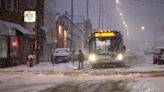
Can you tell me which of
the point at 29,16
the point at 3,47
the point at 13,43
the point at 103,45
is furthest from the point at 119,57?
the point at 13,43

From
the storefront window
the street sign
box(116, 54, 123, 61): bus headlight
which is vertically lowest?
box(116, 54, 123, 61): bus headlight

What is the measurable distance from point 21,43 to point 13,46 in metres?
3.07

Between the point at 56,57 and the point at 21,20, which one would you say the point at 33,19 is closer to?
the point at 21,20

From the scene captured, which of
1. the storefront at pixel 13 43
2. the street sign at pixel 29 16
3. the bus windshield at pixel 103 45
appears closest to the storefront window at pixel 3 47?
the storefront at pixel 13 43

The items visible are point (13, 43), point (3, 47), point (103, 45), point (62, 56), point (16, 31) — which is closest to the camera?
point (103, 45)

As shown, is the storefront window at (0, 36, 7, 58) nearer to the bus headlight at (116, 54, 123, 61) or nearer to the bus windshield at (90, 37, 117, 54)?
the bus windshield at (90, 37, 117, 54)

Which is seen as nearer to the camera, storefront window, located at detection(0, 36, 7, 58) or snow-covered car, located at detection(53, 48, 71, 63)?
storefront window, located at detection(0, 36, 7, 58)

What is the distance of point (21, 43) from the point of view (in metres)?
48.4

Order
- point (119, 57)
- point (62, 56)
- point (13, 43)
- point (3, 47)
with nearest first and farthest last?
point (119, 57)
point (3, 47)
point (13, 43)
point (62, 56)

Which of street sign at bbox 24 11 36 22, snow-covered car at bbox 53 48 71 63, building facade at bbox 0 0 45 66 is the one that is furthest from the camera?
snow-covered car at bbox 53 48 71 63

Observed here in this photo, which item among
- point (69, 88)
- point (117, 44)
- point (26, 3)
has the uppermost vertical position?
point (26, 3)

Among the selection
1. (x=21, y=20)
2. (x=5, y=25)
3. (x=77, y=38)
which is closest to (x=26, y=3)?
(x=21, y=20)

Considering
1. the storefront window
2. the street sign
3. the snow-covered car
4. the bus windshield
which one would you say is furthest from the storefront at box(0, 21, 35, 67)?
the bus windshield

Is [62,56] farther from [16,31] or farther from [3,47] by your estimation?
[3,47]
